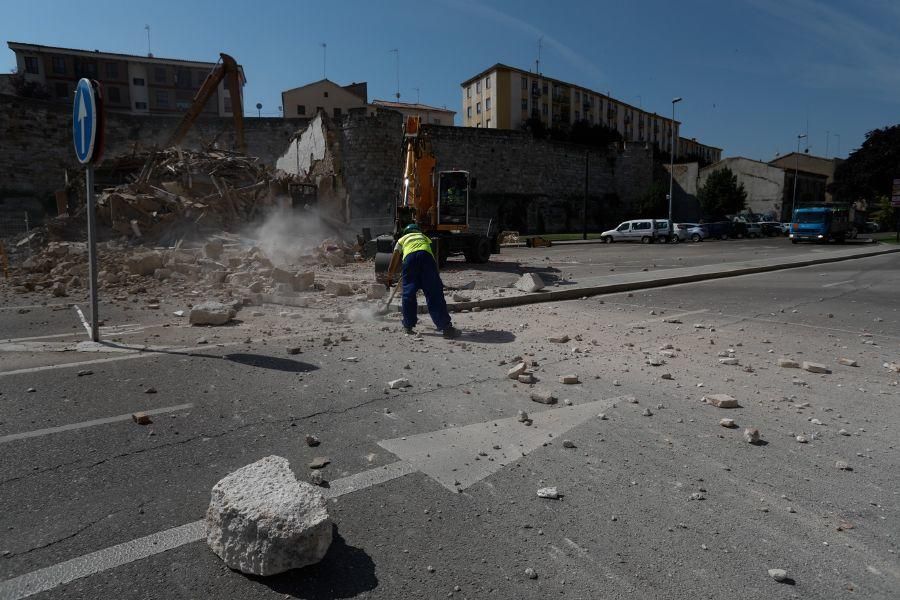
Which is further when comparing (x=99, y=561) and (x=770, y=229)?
(x=770, y=229)

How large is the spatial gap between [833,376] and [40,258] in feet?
54.5

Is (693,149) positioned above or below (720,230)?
above

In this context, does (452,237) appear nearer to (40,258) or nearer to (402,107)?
(40,258)

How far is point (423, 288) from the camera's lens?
7.44 metres

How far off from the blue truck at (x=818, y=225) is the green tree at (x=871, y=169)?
125 feet

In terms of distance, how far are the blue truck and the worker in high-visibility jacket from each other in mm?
34387

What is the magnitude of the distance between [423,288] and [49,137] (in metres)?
35.6

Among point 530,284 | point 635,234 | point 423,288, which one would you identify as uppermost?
point 635,234

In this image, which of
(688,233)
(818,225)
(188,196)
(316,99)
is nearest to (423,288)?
(188,196)

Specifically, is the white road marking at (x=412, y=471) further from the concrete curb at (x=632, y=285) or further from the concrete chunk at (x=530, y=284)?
the concrete chunk at (x=530, y=284)

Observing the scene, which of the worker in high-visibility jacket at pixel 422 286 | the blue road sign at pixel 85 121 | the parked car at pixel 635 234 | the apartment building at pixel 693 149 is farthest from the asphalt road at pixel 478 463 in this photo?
the apartment building at pixel 693 149

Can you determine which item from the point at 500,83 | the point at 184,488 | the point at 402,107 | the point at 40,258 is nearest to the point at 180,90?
the point at 402,107

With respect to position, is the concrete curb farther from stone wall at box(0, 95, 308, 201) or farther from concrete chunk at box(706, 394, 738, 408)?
stone wall at box(0, 95, 308, 201)

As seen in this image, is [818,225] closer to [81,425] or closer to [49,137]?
[81,425]
